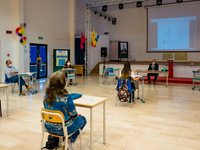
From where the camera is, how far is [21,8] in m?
9.76

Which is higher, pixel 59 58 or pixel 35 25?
pixel 35 25

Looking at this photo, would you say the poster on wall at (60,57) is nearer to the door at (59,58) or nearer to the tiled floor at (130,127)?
the door at (59,58)

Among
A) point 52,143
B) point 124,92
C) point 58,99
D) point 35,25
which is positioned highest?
point 35,25

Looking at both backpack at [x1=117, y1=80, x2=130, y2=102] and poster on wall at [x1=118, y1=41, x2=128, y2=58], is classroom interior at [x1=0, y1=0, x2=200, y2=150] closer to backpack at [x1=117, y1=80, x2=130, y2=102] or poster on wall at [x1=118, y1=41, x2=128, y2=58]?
backpack at [x1=117, y1=80, x2=130, y2=102]

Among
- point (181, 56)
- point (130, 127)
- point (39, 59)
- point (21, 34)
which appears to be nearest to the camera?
point (130, 127)

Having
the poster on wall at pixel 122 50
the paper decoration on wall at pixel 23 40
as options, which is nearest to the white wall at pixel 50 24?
the paper decoration on wall at pixel 23 40

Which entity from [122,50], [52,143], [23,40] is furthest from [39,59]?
[52,143]

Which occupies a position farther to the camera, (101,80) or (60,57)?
(60,57)

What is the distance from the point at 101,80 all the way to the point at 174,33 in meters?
7.14

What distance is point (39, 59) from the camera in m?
11.3

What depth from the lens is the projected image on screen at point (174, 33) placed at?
44.3ft

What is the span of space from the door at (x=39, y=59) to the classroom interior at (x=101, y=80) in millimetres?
59

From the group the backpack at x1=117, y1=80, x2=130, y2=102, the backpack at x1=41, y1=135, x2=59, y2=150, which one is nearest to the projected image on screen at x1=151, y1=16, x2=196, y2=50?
the backpack at x1=117, y1=80, x2=130, y2=102

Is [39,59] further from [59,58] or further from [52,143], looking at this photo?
[52,143]
